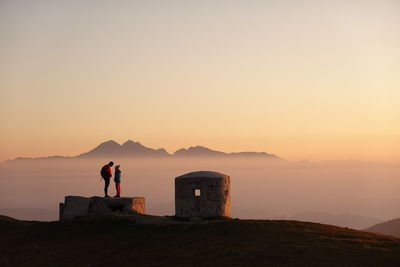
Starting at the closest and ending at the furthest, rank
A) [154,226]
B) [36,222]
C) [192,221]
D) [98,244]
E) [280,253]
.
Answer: [280,253], [98,244], [154,226], [192,221], [36,222]

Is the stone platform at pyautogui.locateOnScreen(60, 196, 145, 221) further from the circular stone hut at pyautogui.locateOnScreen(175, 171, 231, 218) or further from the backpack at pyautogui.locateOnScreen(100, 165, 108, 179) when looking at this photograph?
the circular stone hut at pyautogui.locateOnScreen(175, 171, 231, 218)

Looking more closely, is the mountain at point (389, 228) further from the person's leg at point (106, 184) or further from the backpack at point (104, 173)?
the backpack at point (104, 173)

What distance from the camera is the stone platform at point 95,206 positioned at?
3928 centimetres

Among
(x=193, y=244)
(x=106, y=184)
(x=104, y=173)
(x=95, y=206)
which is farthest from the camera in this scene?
(x=104, y=173)

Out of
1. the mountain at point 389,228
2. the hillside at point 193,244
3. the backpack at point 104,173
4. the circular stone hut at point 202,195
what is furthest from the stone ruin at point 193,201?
the mountain at point 389,228

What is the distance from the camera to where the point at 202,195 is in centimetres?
3788

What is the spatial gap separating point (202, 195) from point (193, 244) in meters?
8.73

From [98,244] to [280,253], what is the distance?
1009 centimetres

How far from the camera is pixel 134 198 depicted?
133 feet

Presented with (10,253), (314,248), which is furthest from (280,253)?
(10,253)

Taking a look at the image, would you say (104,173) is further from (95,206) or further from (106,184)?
→ (95,206)

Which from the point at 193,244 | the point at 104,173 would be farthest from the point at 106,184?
the point at 193,244

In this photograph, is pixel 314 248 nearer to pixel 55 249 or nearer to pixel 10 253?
pixel 55 249

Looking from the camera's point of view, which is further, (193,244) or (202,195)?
(202,195)
